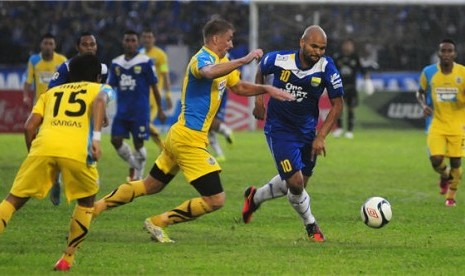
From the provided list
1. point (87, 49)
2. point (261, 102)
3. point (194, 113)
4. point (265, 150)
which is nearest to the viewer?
point (194, 113)

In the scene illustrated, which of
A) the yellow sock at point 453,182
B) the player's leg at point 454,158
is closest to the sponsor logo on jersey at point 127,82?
the player's leg at point 454,158

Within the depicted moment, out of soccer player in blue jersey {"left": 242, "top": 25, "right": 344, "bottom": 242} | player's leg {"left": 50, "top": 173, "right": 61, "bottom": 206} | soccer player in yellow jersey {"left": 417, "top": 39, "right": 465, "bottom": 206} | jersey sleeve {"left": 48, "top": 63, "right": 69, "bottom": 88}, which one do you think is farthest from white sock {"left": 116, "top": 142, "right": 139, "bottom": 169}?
soccer player in blue jersey {"left": 242, "top": 25, "right": 344, "bottom": 242}

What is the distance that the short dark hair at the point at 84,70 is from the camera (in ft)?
32.6

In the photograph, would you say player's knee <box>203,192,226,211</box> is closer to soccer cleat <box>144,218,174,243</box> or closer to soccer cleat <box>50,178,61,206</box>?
soccer cleat <box>144,218,174,243</box>

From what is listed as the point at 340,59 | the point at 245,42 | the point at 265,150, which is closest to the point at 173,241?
the point at 265,150

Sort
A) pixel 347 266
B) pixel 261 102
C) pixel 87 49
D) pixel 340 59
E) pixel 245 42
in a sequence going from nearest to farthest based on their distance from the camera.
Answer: pixel 347 266
pixel 261 102
pixel 87 49
pixel 340 59
pixel 245 42

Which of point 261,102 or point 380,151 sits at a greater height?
point 261,102

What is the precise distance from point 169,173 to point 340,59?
20978 mm

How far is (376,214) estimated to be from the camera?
12.3 meters

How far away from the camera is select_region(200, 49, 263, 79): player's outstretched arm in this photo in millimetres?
10703

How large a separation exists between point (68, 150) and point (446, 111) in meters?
8.34

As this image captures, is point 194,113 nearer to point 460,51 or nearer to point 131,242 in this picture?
point 131,242

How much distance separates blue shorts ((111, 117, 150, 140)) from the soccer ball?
667cm

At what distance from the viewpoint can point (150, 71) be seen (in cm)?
1823
